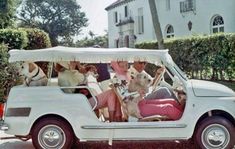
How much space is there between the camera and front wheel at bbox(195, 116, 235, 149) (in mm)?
6180

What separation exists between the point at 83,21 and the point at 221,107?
6702 centimetres

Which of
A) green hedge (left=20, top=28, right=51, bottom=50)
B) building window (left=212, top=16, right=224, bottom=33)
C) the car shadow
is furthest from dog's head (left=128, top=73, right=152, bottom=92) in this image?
building window (left=212, top=16, right=224, bottom=33)

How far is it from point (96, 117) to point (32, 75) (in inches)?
48.8

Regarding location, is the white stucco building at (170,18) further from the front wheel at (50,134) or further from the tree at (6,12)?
the front wheel at (50,134)

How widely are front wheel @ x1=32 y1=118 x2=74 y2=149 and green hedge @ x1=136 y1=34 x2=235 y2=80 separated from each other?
9339mm

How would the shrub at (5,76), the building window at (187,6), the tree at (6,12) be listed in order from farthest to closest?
the building window at (187,6) < the tree at (6,12) < the shrub at (5,76)

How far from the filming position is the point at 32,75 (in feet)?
22.0

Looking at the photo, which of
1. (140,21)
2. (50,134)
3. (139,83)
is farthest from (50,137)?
(140,21)

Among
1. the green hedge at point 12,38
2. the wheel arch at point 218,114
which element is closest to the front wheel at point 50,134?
the wheel arch at point 218,114

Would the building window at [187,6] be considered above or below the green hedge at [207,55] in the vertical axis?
above

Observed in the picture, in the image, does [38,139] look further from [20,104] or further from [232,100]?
[232,100]

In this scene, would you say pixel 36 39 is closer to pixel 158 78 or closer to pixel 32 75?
pixel 32 75

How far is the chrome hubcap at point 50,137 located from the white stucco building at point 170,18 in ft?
73.2

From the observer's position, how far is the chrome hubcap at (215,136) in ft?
20.3
